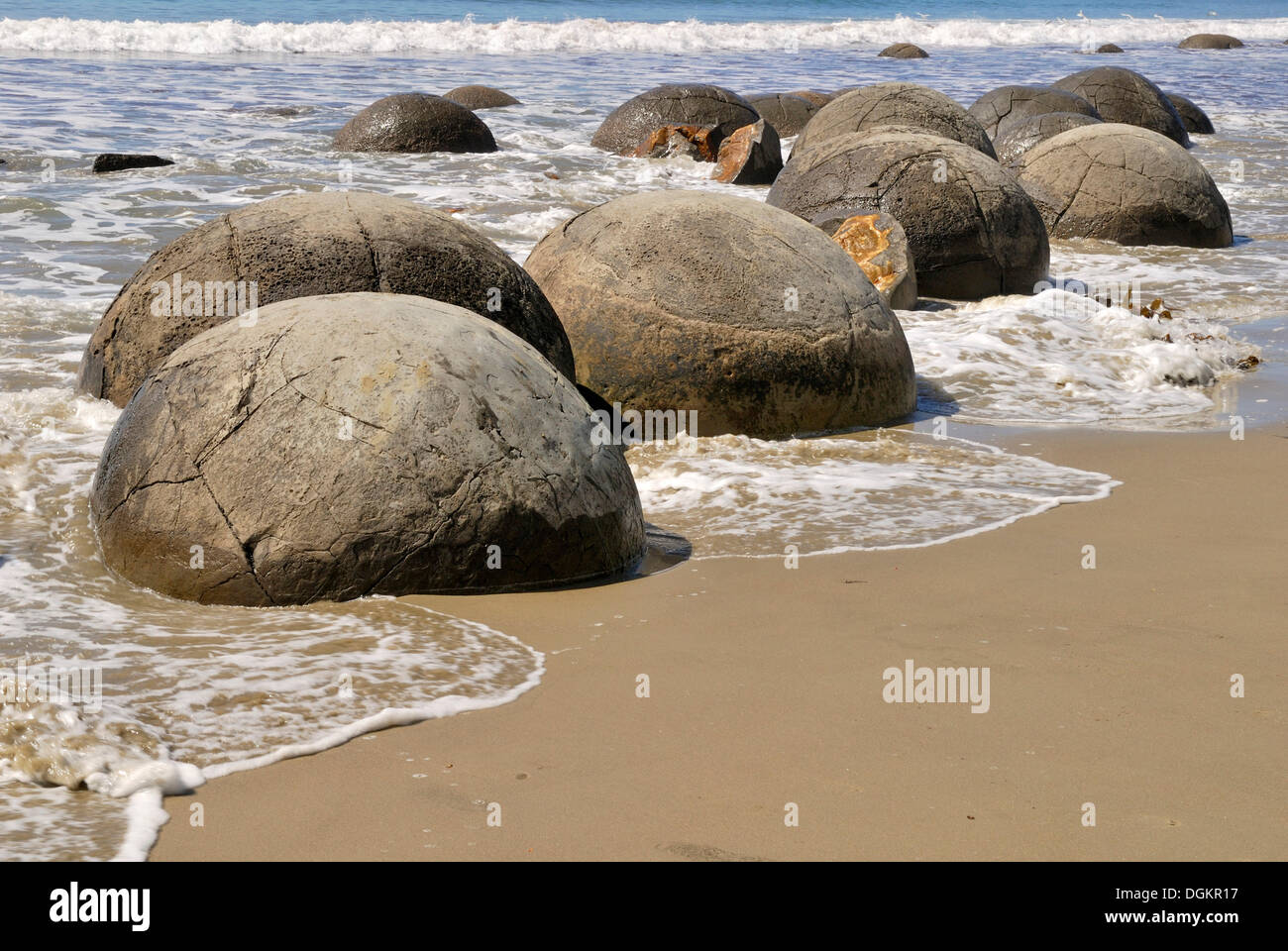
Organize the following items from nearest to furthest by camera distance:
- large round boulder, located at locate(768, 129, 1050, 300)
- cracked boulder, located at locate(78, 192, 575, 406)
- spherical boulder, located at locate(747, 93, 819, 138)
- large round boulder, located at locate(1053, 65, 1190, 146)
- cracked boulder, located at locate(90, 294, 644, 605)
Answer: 1. cracked boulder, located at locate(90, 294, 644, 605)
2. cracked boulder, located at locate(78, 192, 575, 406)
3. large round boulder, located at locate(768, 129, 1050, 300)
4. large round boulder, located at locate(1053, 65, 1190, 146)
5. spherical boulder, located at locate(747, 93, 819, 138)

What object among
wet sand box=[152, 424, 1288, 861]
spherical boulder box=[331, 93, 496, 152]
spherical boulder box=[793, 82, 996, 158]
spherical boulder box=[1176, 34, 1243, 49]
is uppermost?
spherical boulder box=[1176, 34, 1243, 49]

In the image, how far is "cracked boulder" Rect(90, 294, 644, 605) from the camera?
430cm

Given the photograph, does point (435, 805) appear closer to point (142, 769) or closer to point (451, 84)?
point (142, 769)

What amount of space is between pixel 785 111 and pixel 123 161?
9.34 metres

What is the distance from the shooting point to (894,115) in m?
Result: 12.8

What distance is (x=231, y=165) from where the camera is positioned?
1628 centimetres

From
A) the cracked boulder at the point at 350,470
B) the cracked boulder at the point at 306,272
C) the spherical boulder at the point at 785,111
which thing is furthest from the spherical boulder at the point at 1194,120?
the cracked boulder at the point at 350,470

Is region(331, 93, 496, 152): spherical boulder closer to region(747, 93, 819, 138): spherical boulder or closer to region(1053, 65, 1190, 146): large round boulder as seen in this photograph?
region(747, 93, 819, 138): spherical boulder

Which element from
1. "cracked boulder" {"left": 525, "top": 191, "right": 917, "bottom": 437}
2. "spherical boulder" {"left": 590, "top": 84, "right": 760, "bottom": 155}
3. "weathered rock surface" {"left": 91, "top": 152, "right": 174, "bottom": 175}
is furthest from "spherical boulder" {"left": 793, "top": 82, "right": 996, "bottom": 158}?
"weathered rock surface" {"left": 91, "top": 152, "right": 174, "bottom": 175}

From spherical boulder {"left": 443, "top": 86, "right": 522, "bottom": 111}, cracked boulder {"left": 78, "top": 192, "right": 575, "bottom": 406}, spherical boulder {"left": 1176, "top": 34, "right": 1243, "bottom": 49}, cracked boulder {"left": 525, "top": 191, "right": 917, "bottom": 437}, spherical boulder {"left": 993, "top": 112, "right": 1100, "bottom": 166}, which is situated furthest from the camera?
spherical boulder {"left": 1176, "top": 34, "right": 1243, "bottom": 49}

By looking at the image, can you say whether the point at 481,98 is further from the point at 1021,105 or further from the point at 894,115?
the point at 894,115

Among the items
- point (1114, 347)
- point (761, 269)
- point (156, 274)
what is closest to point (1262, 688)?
point (761, 269)

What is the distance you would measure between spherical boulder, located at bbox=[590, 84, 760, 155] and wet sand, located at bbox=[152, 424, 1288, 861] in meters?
14.2

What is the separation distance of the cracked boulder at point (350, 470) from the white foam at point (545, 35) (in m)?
29.9
